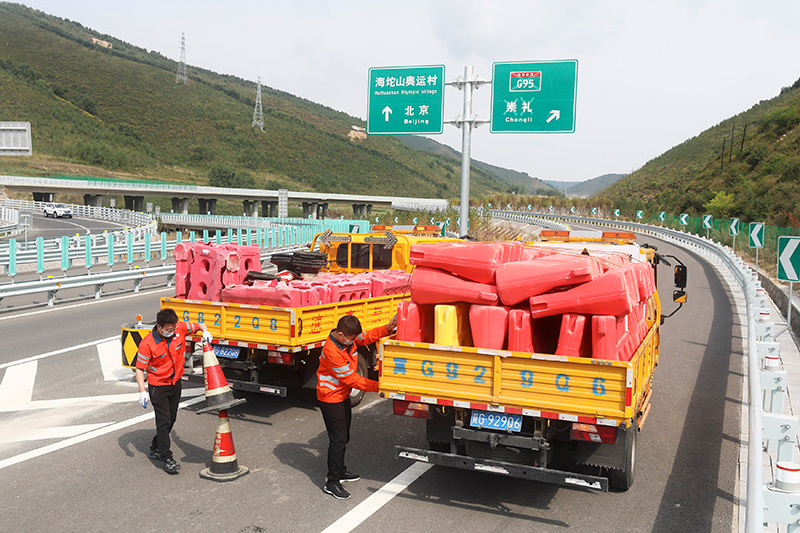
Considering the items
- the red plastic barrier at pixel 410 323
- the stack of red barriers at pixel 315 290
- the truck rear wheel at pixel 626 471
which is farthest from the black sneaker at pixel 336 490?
the stack of red barriers at pixel 315 290

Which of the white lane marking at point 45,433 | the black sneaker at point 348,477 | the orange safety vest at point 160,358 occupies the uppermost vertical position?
the orange safety vest at point 160,358

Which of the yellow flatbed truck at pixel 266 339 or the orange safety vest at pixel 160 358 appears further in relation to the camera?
the yellow flatbed truck at pixel 266 339

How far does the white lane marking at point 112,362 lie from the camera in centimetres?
1018

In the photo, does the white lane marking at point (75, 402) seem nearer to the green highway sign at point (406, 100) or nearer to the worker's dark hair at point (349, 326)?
the worker's dark hair at point (349, 326)

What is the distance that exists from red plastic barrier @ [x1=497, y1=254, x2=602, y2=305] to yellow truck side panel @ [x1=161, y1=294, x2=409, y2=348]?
117 inches

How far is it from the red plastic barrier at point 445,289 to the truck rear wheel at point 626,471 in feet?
5.35

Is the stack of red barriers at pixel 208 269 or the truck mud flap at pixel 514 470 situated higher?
the stack of red barriers at pixel 208 269

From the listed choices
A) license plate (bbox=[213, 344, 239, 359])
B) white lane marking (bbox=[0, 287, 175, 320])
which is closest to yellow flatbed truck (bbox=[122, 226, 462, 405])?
license plate (bbox=[213, 344, 239, 359])

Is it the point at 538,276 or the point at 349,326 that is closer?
the point at 538,276

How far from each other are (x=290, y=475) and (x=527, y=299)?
2.82 m

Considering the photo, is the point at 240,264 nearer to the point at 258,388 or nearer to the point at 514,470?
the point at 258,388

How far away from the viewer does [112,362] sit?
11094mm

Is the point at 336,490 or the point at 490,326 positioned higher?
the point at 490,326

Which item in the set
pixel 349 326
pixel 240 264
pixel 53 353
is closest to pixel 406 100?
pixel 240 264
